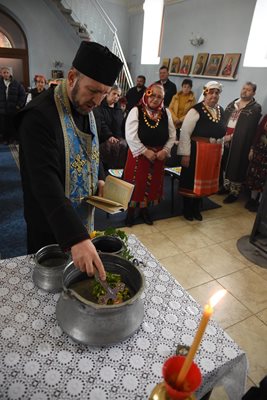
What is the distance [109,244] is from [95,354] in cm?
40

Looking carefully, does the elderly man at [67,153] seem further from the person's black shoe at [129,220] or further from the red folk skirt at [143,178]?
the person's black shoe at [129,220]

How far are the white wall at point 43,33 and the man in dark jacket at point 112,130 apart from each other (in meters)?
4.98

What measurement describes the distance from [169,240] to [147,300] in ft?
7.04

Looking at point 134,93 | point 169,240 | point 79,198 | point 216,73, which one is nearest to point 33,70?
point 134,93

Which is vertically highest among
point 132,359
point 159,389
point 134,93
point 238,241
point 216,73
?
point 216,73

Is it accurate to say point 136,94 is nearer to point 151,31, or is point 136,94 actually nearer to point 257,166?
point 151,31

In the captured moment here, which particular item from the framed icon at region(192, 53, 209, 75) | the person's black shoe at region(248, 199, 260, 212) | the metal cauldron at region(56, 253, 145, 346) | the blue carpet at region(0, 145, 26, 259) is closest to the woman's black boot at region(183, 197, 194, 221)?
the person's black shoe at region(248, 199, 260, 212)

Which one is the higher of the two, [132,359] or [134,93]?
[134,93]

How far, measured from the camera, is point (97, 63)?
A: 1049 millimetres

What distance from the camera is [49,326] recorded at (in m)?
0.85

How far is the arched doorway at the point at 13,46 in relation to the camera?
7180mm

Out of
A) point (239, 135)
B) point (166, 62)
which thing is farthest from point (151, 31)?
point (239, 135)

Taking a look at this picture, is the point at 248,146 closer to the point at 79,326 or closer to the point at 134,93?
the point at 134,93

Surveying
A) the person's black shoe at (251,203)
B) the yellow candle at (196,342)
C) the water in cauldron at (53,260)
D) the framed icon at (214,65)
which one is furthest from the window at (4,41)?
the yellow candle at (196,342)
